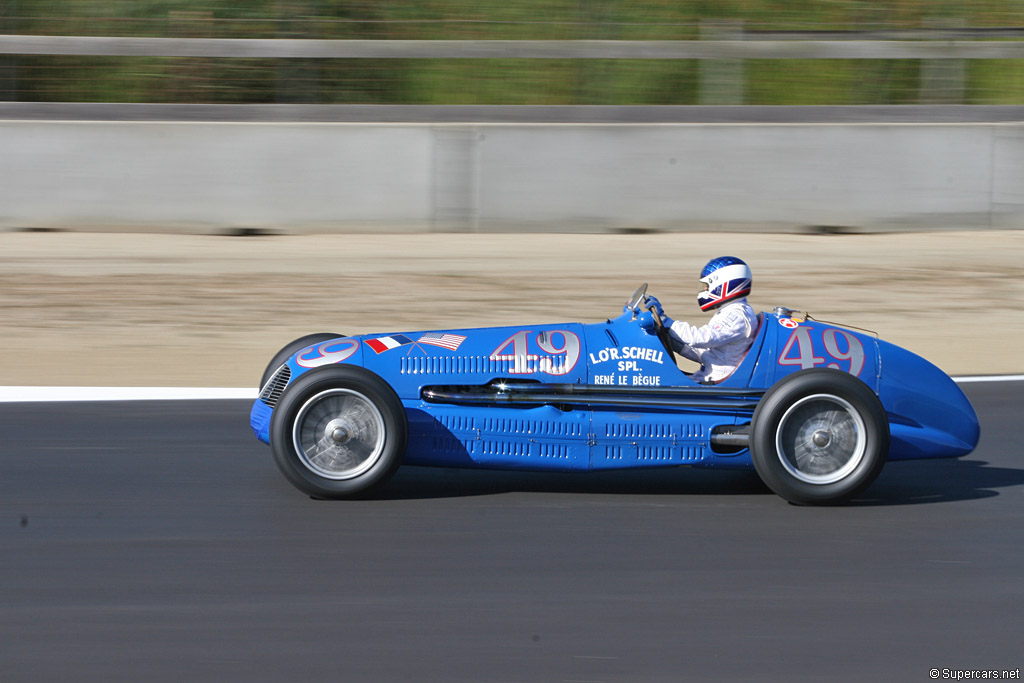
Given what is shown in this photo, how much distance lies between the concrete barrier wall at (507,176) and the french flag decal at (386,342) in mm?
7932

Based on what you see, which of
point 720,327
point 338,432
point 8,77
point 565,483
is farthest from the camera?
point 8,77

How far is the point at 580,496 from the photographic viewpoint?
5.90m

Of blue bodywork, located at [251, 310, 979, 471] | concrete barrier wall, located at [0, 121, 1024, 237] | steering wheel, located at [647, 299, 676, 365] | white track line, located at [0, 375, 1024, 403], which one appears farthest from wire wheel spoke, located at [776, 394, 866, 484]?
concrete barrier wall, located at [0, 121, 1024, 237]

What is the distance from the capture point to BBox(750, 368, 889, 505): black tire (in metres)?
5.43

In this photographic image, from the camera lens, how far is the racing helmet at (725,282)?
5.81 metres

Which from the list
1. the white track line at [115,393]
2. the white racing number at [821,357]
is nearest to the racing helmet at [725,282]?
the white racing number at [821,357]

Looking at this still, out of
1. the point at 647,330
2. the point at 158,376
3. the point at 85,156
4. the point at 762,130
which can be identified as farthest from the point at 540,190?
the point at 647,330

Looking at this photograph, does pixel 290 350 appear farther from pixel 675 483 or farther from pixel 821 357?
pixel 821 357

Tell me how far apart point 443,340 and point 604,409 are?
0.84m

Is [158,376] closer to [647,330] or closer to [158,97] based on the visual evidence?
[647,330]

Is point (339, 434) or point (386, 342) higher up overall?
point (386, 342)

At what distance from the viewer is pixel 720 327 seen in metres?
5.73

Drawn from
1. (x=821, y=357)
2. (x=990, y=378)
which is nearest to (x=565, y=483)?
(x=821, y=357)

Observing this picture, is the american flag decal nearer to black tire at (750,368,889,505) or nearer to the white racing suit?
the white racing suit
